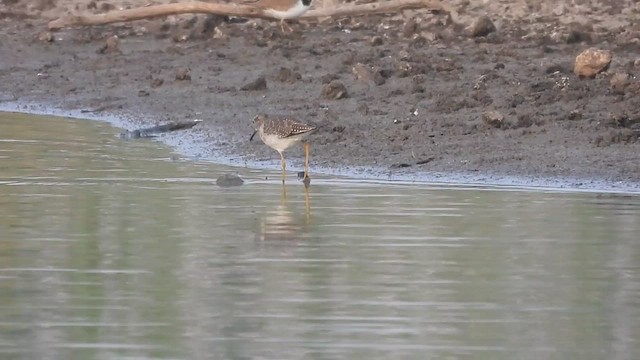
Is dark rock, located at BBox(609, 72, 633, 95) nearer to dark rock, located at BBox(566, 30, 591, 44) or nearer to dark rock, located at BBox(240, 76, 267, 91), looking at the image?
dark rock, located at BBox(566, 30, 591, 44)

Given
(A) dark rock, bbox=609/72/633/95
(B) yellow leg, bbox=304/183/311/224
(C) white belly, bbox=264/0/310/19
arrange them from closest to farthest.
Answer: (B) yellow leg, bbox=304/183/311/224, (A) dark rock, bbox=609/72/633/95, (C) white belly, bbox=264/0/310/19

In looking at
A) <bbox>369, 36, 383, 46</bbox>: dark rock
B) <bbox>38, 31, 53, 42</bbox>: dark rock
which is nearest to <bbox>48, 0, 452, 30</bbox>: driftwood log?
<bbox>369, 36, 383, 46</bbox>: dark rock

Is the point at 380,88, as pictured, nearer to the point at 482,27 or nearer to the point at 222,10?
the point at 222,10

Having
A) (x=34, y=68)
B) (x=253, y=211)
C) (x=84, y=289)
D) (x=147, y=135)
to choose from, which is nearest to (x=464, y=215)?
(x=253, y=211)

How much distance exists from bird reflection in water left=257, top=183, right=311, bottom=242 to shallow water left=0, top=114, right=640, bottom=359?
0.01 meters

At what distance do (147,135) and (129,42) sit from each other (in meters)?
5.11

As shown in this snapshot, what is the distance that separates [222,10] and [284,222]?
640cm

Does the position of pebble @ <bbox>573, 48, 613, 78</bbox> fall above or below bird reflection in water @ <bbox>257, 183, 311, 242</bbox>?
above

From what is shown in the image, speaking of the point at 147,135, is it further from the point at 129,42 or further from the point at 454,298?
the point at 454,298

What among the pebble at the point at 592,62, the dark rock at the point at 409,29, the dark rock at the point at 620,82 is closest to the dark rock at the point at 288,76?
the dark rock at the point at 409,29

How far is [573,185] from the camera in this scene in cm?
1184

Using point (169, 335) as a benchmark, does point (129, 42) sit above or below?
above

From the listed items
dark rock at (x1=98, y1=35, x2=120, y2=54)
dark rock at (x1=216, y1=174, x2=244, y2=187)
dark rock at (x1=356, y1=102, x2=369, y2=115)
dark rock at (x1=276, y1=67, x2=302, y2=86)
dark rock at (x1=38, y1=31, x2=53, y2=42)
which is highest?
dark rock at (x1=38, y1=31, x2=53, y2=42)

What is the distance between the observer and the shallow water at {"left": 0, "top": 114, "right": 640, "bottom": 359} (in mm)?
7109
